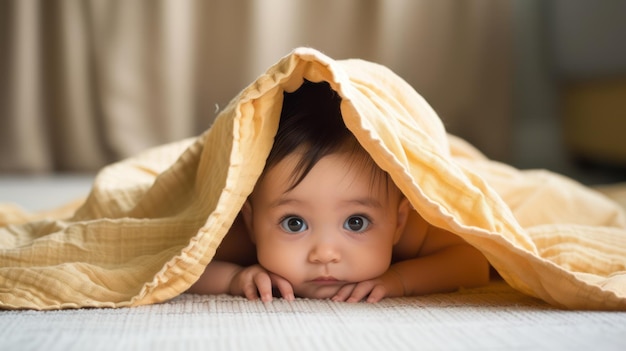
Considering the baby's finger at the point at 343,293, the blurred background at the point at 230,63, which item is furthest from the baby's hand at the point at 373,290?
the blurred background at the point at 230,63

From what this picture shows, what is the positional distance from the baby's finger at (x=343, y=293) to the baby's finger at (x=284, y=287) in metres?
0.05

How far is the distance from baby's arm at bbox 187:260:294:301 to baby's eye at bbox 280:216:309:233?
55mm

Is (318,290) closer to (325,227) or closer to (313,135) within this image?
(325,227)

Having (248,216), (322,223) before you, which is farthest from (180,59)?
(322,223)

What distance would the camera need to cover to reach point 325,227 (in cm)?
91

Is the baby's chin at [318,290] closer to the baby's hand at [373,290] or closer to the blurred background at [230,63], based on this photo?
the baby's hand at [373,290]

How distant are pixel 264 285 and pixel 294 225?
0.25 ft

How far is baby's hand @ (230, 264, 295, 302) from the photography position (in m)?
0.90

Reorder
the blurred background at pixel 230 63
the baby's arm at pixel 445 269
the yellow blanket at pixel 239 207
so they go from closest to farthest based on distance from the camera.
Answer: the yellow blanket at pixel 239 207 < the baby's arm at pixel 445 269 < the blurred background at pixel 230 63

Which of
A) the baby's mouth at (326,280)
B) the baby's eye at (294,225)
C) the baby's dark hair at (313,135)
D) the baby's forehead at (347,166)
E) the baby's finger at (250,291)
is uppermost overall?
the baby's dark hair at (313,135)

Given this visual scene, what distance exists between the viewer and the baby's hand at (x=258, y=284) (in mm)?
896

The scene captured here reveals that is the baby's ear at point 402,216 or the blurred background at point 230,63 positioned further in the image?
the blurred background at point 230,63

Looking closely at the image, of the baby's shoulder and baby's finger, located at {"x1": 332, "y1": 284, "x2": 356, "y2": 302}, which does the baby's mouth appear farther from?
the baby's shoulder

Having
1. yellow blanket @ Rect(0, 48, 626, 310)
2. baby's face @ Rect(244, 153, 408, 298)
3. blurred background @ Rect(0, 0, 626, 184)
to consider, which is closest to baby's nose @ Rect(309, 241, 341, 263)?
baby's face @ Rect(244, 153, 408, 298)
